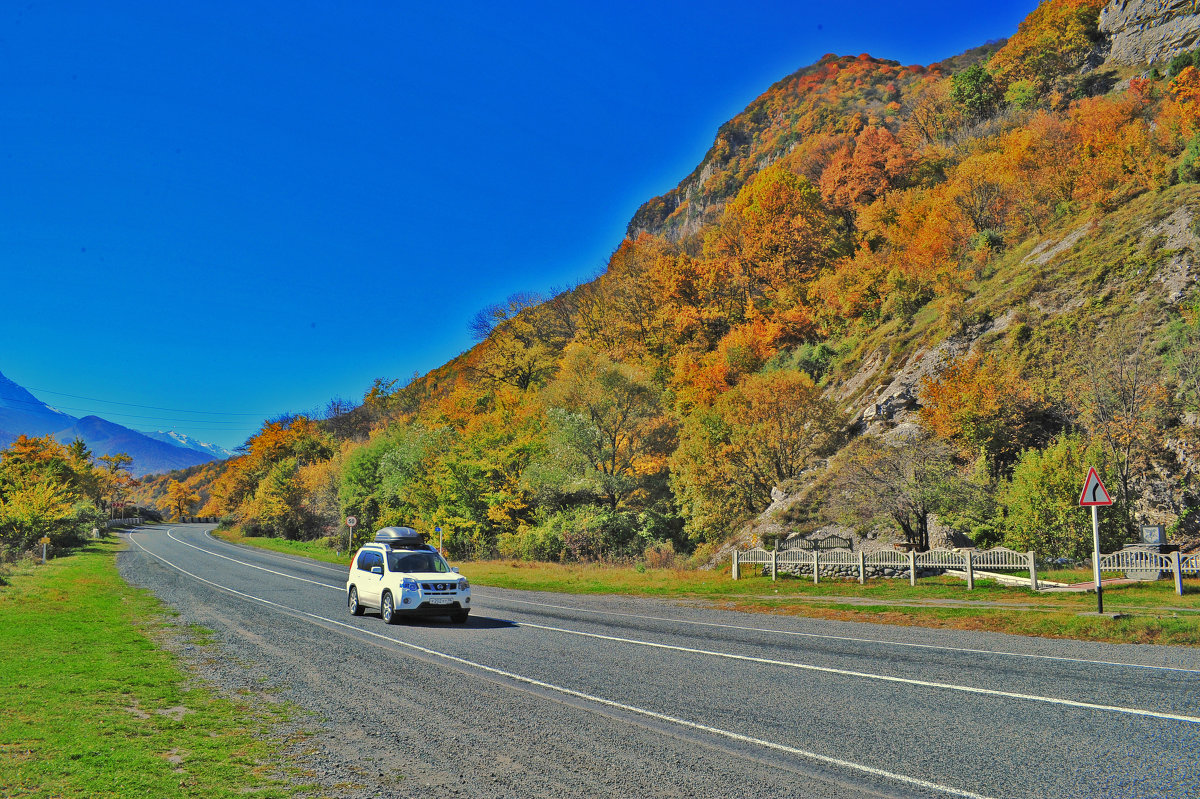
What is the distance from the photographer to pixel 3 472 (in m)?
57.4

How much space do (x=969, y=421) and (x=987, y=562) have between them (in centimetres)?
883

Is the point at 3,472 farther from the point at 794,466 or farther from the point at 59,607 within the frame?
the point at 794,466

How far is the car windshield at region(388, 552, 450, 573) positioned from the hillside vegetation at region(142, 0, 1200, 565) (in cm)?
1825

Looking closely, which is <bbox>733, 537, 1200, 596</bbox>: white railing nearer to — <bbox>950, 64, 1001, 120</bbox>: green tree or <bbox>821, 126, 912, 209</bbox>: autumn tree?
<bbox>821, 126, 912, 209</bbox>: autumn tree

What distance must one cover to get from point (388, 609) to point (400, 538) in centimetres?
237

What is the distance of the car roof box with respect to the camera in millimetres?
18047

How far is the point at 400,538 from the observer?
18.3 meters

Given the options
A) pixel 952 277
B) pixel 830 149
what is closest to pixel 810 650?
pixel 952 277

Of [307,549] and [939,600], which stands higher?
[939,600]

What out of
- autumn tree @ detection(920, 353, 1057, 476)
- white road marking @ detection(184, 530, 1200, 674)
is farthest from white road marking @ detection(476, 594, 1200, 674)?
autumn tree @ detection(920, 353, 1057, 476)

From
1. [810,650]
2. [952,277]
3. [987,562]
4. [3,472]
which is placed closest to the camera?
[810,650]

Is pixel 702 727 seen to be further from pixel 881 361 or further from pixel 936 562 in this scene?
pixel 881 361

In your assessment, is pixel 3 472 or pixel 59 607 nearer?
pixel 59 607

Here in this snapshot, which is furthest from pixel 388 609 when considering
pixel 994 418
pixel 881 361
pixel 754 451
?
pixel 881 361
